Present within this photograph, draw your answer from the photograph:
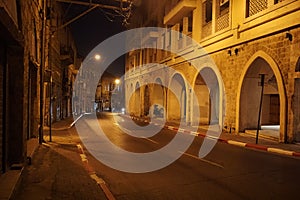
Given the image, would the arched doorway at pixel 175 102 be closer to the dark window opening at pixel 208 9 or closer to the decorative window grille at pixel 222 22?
the dark window opening at pixel 208 9

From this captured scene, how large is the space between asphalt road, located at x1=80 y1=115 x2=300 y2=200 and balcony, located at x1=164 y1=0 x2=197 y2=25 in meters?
14.7

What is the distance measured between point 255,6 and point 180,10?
9.04 meters

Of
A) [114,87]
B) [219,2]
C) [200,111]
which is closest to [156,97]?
[200,111]

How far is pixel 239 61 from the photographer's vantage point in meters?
16.9

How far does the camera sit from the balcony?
22.7m

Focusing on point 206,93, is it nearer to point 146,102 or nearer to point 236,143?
point 236,143

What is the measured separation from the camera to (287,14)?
42.6 ft

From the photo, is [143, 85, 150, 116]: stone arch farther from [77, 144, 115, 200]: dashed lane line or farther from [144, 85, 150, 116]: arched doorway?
[77, 144, 115, 200]: dashed lane line

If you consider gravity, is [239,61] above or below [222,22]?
below

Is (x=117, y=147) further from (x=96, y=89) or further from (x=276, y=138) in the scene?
(x=96, y=89)

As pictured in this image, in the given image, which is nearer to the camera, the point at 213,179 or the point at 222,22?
the point at 213,179

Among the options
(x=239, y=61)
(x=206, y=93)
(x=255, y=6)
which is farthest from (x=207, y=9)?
(x=255, y=6)

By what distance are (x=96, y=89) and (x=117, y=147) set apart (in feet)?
210

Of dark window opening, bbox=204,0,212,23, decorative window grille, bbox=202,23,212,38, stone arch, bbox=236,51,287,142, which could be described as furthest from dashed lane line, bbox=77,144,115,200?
dark window opening, bbox=204,0,212,23
